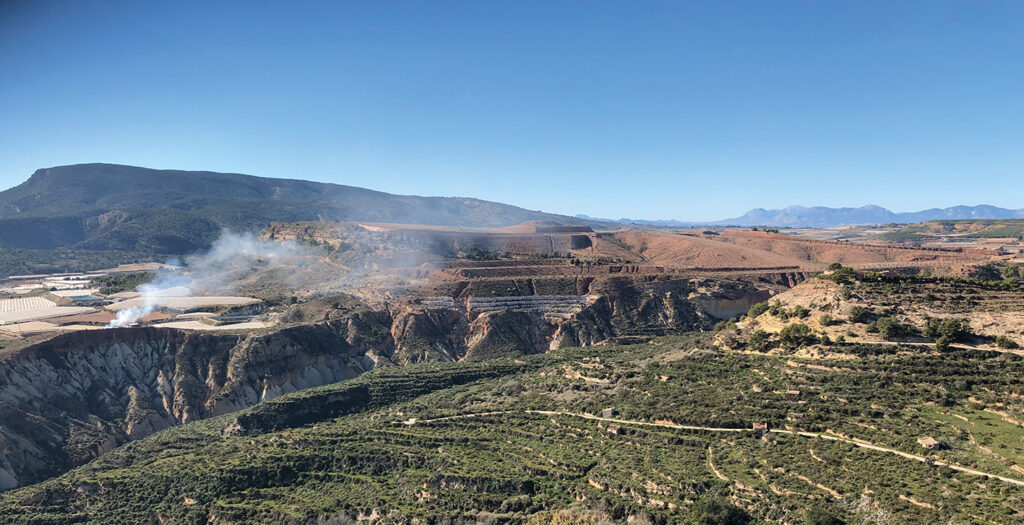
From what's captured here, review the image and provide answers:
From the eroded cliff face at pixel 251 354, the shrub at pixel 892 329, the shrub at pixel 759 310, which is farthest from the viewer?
the shrub at pixel 759 310

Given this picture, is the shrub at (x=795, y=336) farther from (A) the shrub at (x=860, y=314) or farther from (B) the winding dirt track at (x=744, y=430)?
(B) the winding dirt track at (x=744, y=430)

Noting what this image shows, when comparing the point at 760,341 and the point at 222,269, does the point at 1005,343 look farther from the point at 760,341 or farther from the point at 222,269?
the point at 222,269

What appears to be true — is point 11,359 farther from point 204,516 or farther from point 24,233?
point 24,233

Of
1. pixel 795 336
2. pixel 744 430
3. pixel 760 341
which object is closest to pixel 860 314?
pixel 795 336

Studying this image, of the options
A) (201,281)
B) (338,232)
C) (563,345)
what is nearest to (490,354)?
(563,345)

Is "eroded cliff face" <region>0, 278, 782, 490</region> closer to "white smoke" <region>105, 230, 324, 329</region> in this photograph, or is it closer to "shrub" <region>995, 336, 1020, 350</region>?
"white smoke" <region>105, 230, 324, 329</region>

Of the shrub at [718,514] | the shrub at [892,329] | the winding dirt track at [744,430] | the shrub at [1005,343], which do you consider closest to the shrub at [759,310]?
the shrub at [892,329]

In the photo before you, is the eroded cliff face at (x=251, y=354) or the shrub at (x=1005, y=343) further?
the eroded cliff face at (x=251, y=354)
